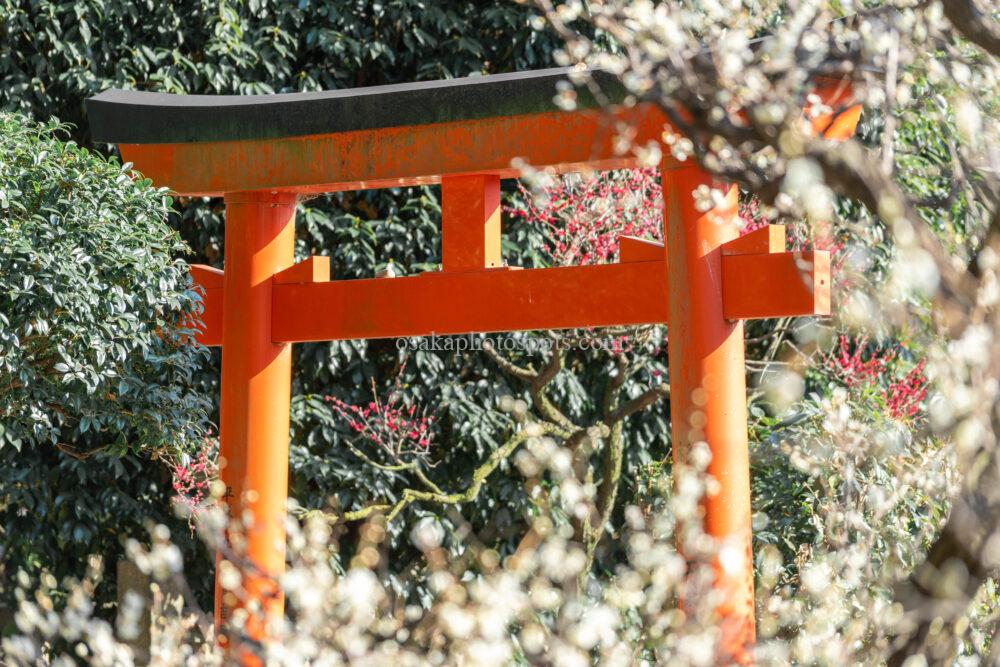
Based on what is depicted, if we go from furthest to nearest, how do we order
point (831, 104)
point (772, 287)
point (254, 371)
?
point (254, 371), point (772, 287), point (831, 104)

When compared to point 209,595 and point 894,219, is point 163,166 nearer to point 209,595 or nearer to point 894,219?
point 209,595

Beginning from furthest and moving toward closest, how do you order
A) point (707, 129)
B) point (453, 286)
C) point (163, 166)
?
point (163, 166) < point (453, 286) < point (707, 129)

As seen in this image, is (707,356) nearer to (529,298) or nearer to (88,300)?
(529,298)

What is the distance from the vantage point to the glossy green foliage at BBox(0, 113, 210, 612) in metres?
3.51

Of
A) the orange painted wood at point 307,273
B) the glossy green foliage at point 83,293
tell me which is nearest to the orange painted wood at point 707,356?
the orange painted wood at point 307,273

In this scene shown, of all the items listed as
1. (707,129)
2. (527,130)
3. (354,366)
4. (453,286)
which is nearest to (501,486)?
(354,366)

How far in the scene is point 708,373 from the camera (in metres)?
3.26

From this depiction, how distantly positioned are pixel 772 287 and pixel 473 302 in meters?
0.93

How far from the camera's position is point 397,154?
3.74 m

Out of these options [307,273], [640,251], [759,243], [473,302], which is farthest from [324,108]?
[759,243]

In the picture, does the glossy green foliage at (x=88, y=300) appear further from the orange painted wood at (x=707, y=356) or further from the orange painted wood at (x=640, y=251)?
the orange painted wood at (x=707, y=356)

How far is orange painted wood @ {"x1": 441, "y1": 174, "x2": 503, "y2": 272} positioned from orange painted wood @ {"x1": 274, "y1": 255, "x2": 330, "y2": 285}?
502 mm

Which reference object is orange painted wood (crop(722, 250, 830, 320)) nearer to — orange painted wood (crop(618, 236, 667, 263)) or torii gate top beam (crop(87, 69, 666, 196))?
orange painted wood (crop(618, 236, 667, 263))

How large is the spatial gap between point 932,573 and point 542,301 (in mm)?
1984
